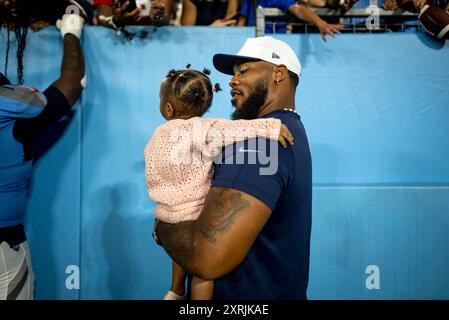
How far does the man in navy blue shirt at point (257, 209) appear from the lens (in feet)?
3.51

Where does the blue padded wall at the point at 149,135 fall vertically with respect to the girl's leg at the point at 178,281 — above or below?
above

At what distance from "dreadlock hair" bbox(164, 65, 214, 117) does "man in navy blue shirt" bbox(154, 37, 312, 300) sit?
0.19 m

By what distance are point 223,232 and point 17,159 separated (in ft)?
4.60

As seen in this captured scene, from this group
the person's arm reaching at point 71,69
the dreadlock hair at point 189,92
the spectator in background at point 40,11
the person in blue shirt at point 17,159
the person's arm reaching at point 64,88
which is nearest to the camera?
the dreadlock hair at point 189,92

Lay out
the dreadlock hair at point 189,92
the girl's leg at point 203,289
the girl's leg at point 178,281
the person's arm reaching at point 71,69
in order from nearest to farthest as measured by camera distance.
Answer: the girl's leg at point 203,289, the dreadlock hair at point 189,92, the girl's leg at point 178,281, the person's arm reaching at point 71,69

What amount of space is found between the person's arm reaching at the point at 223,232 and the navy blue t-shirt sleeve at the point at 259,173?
21 mm

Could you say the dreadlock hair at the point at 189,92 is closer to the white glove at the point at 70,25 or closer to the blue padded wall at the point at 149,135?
the blue padded wall at the point at 149,135

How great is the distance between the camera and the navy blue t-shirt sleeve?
1073 mm

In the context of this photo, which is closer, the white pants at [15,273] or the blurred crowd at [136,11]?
the white pants at [15,273]

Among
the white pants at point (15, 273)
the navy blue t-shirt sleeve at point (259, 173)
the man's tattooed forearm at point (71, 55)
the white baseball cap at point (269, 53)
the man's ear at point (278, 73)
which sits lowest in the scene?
the white pants at point (15, 273)

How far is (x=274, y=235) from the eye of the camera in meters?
1.20

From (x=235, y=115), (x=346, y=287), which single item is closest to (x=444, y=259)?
(x=346, y=287)

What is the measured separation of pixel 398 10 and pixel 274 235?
200 cm

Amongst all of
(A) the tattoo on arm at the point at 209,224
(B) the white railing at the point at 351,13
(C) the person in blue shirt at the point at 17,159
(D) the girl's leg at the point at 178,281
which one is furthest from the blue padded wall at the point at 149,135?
(A) the tattoo on arm at the point at 209,224
